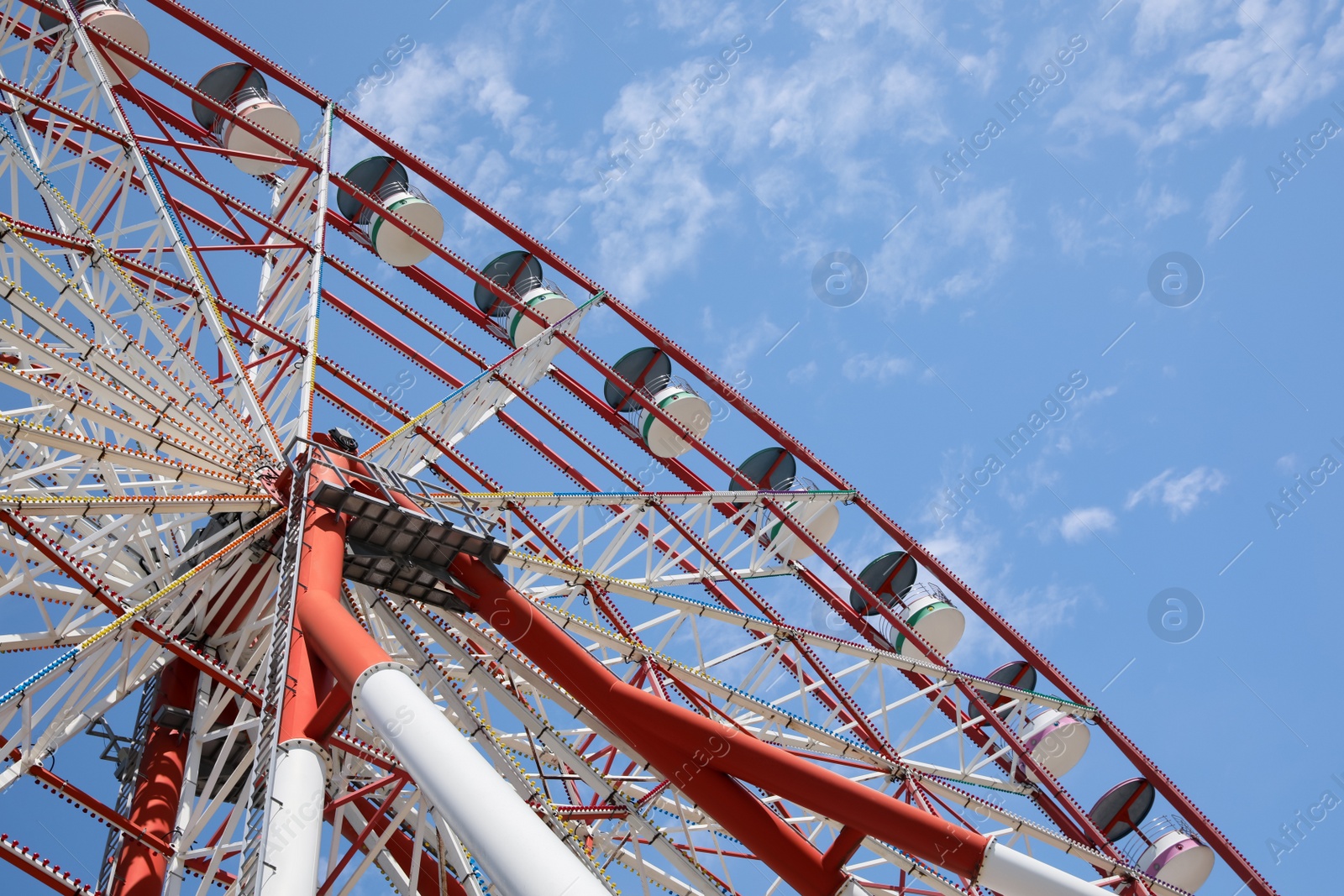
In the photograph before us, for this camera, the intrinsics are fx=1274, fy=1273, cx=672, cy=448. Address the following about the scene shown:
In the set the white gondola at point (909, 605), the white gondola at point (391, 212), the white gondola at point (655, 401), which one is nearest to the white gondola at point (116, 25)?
the white gondola at point (391, 212)

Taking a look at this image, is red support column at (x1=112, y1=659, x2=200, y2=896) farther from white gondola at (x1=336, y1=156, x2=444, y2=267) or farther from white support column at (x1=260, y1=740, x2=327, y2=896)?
white gondola at (x1=336, y1=156, x2=444, y2=267)

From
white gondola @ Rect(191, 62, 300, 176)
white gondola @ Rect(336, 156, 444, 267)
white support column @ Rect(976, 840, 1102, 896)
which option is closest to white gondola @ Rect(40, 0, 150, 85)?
white gondola @ Rect(191, 62, 300, 176)

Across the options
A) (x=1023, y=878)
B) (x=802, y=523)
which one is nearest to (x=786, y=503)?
(x=802, y=523)

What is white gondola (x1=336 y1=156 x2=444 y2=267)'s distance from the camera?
22422 millimetres

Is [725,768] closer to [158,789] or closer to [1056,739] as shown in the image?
[158,789]

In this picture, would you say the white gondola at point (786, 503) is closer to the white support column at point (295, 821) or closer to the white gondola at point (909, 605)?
the white gondola at point (909, 605)

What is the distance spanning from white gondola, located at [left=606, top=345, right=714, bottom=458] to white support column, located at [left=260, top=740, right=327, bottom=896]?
13404mm

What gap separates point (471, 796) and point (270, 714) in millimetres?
2593

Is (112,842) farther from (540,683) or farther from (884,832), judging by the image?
(884,832)

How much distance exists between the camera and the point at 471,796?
823 cm

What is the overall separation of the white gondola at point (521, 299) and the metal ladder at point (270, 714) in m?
9.57

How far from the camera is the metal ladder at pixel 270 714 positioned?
848 centimetres

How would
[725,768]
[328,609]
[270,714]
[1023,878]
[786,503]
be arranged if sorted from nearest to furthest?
[270,714] → [328,609] → [1023,878] → [725,768] → [786,503]

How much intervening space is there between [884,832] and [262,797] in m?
5.82
